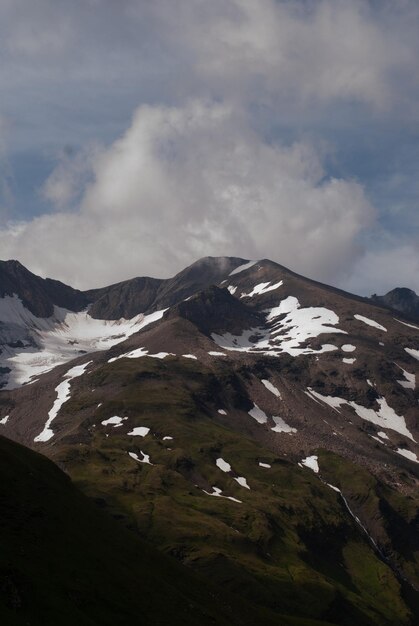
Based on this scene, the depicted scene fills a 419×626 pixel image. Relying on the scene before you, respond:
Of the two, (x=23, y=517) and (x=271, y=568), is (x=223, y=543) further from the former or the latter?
(x=23, y=517)

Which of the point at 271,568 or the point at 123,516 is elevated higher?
the point at 123,516

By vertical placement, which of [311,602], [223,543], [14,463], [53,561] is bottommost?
[311,602]

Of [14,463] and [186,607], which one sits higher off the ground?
[14,463]

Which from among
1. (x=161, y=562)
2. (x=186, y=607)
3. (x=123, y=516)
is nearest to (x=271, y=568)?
(x=123, y=516)

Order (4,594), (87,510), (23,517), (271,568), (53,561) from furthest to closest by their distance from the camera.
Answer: (271,568) → (87,510) → (23,517) → (53,561) → (4,594)

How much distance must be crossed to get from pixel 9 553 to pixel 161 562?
30873 millimetres

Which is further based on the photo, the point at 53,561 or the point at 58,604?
the point at 53,561

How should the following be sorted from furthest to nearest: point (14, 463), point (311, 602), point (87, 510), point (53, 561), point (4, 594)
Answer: point (311, 602), point (87, 510), point (14, 463), point (53, 561), point (4, 594)

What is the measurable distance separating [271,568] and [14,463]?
12136 cm

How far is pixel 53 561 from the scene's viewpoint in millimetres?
64812

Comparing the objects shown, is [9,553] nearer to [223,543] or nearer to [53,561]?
[53,561]

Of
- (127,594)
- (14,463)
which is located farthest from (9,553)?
(14,463)

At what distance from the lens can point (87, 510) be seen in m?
86.3

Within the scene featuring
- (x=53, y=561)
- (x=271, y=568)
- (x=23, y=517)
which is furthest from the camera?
(x=271, y=568)
